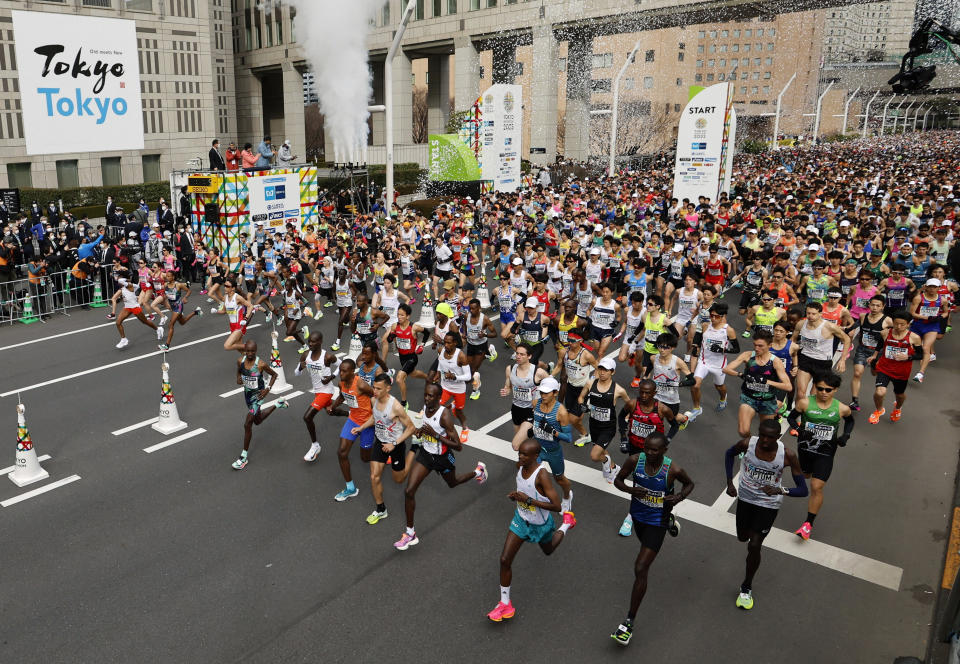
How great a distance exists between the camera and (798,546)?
727 centimetres

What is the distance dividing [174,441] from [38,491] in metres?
1.78

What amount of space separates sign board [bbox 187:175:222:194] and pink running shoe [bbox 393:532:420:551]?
651 inches

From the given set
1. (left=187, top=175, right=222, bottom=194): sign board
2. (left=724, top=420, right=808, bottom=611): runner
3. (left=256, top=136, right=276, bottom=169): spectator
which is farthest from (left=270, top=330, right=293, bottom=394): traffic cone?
(left=256, top=136, right=276, bottom=169): spectator

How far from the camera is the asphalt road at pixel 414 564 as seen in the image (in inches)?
231

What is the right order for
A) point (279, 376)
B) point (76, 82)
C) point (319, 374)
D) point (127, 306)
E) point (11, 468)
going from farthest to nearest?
point (76, 82), point (127, 306), point (279, 376), point (11, 468), point (319, 374)

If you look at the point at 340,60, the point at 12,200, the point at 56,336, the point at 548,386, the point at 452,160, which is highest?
the point at 340,60

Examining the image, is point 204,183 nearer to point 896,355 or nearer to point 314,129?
point 896,355

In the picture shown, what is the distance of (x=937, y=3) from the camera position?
75375mm

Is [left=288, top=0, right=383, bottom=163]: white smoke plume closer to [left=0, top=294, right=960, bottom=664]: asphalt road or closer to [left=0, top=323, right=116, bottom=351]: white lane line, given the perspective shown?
[left=0, top=323, right=116, bottom=351]: white lane line

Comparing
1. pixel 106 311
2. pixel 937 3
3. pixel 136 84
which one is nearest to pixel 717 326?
pixel 106 311

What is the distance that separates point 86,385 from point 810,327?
11.5 meters

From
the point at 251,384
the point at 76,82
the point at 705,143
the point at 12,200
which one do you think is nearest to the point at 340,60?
the point at 76,82

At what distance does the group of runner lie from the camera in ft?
20.5

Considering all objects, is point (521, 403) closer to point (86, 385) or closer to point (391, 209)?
point (86, 385)
